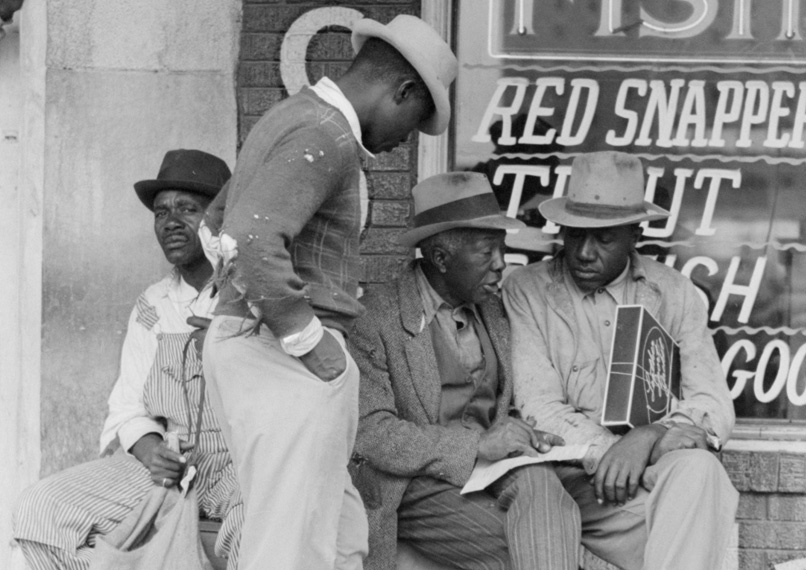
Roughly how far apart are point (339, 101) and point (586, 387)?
154cm

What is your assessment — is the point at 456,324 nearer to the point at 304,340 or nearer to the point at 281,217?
the point at 304,340

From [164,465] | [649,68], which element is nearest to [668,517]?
[164,465]

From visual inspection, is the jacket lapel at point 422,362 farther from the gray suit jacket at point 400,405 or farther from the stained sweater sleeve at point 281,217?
the stained sweater sleeve at point 281,217

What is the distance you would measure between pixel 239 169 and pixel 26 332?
83.0 inches

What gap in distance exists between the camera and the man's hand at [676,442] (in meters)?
4.77

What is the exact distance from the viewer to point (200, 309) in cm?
521

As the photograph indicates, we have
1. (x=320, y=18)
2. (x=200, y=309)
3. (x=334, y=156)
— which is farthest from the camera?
(x=320, y=18)

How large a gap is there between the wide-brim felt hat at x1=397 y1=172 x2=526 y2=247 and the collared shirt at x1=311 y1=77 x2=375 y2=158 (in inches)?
38.4

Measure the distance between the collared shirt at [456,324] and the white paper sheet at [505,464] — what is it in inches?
15.2

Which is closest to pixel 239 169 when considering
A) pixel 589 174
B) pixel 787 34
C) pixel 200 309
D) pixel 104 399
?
pixel 200 309

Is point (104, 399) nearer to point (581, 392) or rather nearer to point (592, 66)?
point (581, 392)

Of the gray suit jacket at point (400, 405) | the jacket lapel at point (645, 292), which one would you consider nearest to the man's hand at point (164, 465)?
the gray suit jacket at point (400, 405)

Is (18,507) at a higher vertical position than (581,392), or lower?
lower

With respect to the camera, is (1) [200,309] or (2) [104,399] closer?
(1) [200,309]
